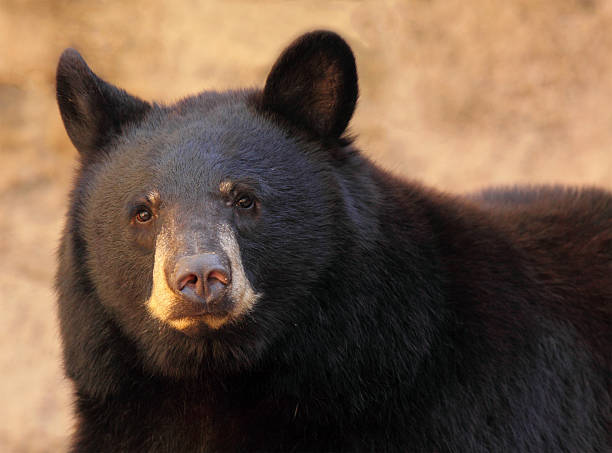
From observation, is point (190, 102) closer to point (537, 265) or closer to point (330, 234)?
point (330, 234)

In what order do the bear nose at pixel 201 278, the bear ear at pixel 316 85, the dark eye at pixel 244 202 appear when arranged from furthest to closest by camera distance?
1. the bear ear at pixel 316 85
2. the dark eye at pixel 244 202
3. the bear nose at pixel 201 278

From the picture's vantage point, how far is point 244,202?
347cm

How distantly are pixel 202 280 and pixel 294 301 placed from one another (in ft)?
1.74

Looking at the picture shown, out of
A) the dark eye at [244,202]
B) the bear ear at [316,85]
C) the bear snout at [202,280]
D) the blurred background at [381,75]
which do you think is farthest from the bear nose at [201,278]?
the blurred background at [381,75]

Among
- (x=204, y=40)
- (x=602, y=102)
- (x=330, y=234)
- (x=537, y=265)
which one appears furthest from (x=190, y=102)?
(x=602, y=102)

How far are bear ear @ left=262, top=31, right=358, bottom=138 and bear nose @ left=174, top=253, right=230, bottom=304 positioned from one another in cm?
89

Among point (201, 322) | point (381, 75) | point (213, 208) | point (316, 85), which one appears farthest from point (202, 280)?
point (381, 75)

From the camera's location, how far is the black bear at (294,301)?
11.4ft

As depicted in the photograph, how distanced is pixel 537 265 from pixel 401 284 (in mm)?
762

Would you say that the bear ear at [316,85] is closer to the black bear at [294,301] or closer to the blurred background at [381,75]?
the black bear at [294,301]

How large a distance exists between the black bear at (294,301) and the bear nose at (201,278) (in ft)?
0.46

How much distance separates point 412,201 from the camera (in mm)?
3955

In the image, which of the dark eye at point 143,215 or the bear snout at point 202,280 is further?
the dark eye at point 143,215

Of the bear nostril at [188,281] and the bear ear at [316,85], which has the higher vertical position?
the bear ear at [316,85]
